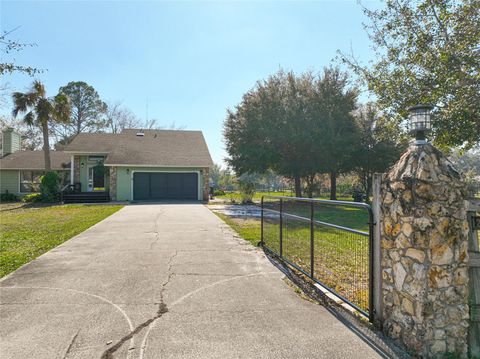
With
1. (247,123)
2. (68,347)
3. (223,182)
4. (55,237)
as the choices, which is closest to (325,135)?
(247,123)

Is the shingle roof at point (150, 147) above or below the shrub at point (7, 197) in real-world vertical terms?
above

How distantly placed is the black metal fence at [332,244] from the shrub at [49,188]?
745 inches

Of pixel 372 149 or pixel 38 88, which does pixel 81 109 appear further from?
pixel 372 149

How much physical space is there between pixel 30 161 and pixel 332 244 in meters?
28.0

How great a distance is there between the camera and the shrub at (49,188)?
2025 cm

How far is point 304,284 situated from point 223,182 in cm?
4835

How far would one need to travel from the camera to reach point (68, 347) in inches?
111

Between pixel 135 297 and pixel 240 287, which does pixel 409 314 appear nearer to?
pixel 240 287

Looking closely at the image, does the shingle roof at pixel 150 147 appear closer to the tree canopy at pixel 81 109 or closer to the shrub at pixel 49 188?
the shrub at pixel 49 188

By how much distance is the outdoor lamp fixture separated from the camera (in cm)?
297

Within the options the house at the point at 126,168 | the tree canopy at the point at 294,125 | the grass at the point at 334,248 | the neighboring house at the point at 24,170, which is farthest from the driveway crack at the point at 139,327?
the neighboring house at the point at 24,170

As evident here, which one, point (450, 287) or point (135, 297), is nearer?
point (450, 287)

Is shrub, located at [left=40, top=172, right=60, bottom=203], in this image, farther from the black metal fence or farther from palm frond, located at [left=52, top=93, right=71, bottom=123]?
the black metal fence

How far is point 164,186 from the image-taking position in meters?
23.0
